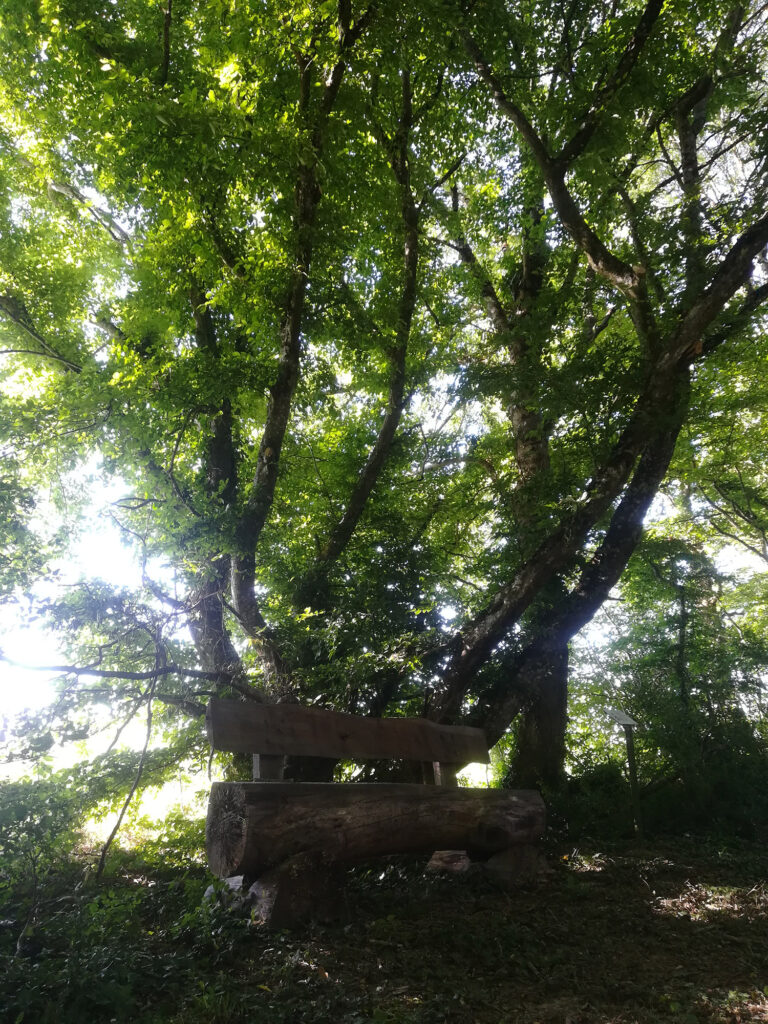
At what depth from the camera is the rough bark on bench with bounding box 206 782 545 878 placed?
3.98 meters

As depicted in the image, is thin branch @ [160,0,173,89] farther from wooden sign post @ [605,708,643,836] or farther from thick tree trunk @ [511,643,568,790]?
wooden sign post @ [605,708,643,836]

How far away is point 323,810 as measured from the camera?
14.3 ft

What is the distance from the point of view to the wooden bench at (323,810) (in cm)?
403

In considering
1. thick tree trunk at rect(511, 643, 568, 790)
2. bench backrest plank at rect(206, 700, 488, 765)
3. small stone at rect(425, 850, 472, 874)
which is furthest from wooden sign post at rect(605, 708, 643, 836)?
small stone at rect(425, 850, 472, 874)

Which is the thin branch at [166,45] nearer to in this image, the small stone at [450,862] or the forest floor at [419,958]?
the forest floor at [419,958]

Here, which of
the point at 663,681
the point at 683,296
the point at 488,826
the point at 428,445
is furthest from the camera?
the point at 428,445

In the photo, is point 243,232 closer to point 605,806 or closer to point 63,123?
point 63,123

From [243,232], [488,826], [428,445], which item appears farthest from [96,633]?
[428,445]

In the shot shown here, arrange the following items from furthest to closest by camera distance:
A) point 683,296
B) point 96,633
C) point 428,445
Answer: point 428,445, point 683,296, point 96,633

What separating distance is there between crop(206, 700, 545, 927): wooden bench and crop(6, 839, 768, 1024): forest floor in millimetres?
280

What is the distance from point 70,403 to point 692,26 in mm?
8613

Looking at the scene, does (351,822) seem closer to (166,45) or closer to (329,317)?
(329,317)

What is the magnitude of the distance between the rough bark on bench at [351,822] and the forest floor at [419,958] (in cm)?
37

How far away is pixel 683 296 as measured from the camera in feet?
22.0
